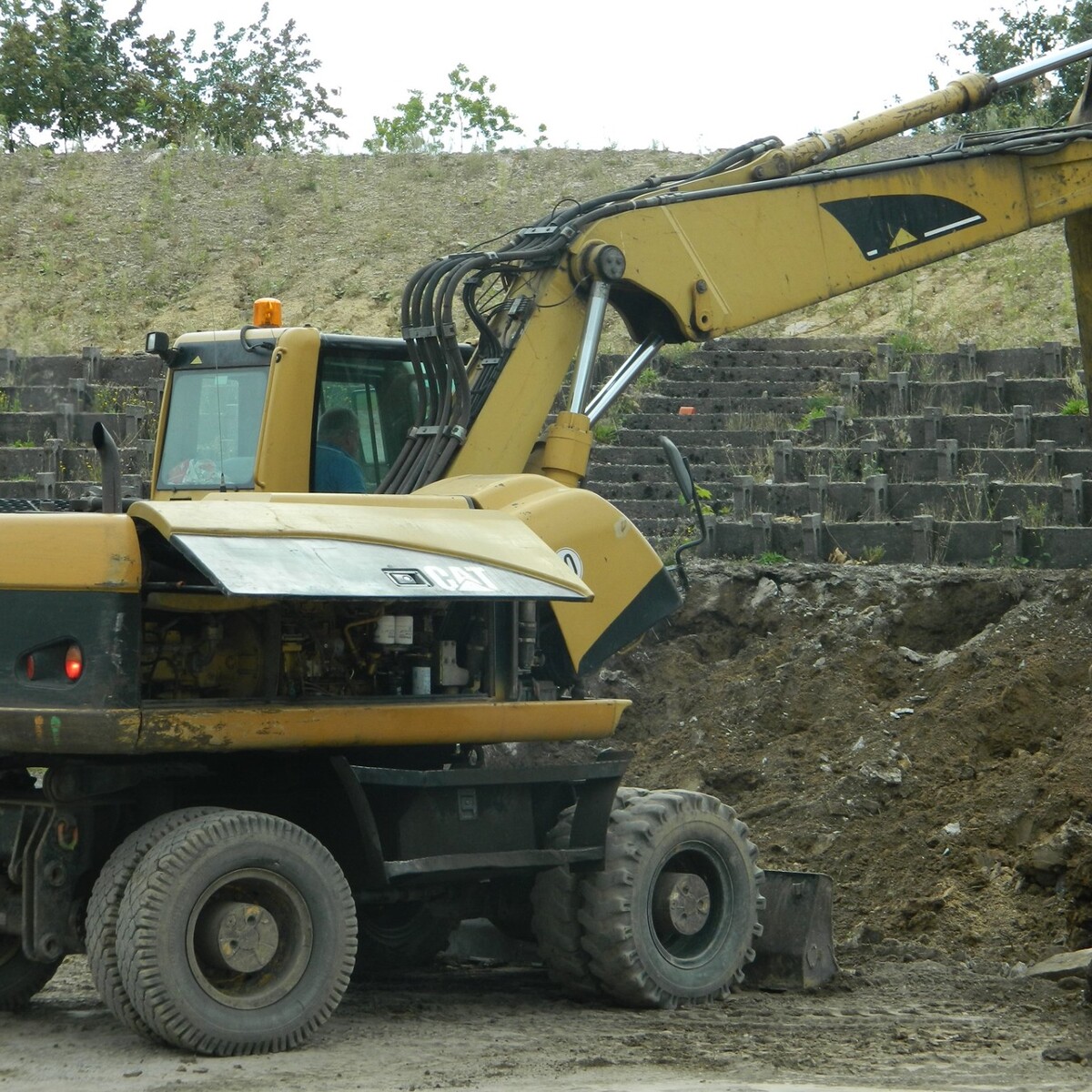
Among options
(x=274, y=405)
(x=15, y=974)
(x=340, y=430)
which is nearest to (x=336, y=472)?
(x=340, y=430)

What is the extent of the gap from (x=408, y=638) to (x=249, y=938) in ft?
4.19

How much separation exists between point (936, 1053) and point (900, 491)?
9695 millimetres

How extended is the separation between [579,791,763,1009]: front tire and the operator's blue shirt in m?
1.82

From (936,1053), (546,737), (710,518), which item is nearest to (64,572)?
(546,737)

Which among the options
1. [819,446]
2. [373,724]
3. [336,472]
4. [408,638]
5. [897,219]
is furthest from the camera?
[819,446]

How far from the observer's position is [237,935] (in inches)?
238

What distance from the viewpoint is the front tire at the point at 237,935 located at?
230 inches

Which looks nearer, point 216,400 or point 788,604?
point 216,400

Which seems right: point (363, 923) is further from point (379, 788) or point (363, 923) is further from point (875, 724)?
point (875, 724)

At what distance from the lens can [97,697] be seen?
5855mm

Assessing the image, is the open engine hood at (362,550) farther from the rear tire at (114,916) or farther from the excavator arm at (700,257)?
the rear tire at (114,916)

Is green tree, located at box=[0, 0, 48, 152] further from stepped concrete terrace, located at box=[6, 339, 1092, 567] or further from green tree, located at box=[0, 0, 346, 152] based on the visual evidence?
stepped concrete terrace, located at box=[6, 339, 1092, 567]

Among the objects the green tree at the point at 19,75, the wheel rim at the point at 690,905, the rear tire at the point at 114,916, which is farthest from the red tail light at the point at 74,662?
the green tree at the point at 19,75

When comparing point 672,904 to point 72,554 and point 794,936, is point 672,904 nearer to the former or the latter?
point 794,936
